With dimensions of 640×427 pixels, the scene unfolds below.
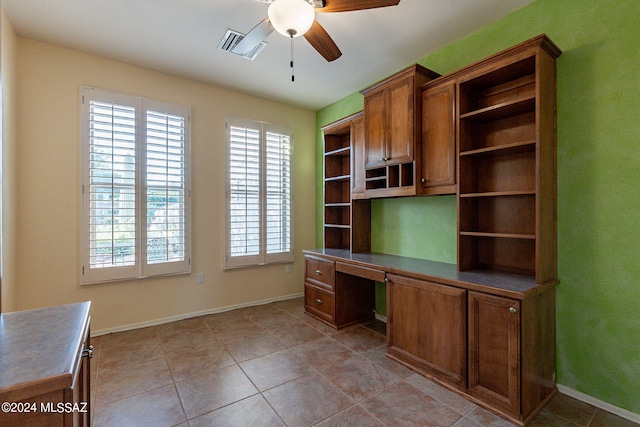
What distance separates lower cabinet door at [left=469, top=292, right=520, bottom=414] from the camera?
70.7 inches

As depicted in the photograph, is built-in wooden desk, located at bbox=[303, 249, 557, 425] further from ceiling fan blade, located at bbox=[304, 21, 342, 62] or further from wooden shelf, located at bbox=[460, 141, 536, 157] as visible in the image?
ceiling fan blade, located at bbox=[304, 21, 342, 62]

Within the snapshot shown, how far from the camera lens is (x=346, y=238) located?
4.05 metres

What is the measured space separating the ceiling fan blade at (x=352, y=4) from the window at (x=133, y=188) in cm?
240

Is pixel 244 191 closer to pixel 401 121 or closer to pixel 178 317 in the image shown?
pixel 178 317

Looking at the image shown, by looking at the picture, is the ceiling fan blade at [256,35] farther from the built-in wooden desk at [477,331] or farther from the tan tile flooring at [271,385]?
the tan tile flooring at [271,385]

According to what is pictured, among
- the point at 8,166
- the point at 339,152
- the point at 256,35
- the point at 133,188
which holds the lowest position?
the point at 133,188

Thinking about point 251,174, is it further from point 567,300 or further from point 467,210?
point 567,300

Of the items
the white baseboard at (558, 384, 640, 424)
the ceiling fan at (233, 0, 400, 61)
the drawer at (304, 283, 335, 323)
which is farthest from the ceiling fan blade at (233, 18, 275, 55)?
the white baseboard at (558, 384, 640, 424)

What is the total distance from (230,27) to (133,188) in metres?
1.97

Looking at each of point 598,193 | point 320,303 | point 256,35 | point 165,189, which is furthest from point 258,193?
point 598,193

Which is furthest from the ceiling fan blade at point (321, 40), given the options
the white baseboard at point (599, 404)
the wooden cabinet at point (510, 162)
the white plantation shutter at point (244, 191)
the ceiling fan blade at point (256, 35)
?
the white baseboard at point (599, 404)

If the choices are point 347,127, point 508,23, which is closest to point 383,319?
point 347,127

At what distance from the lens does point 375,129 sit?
117 inches

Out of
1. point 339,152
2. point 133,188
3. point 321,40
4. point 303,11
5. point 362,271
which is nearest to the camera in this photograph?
point 303,11
